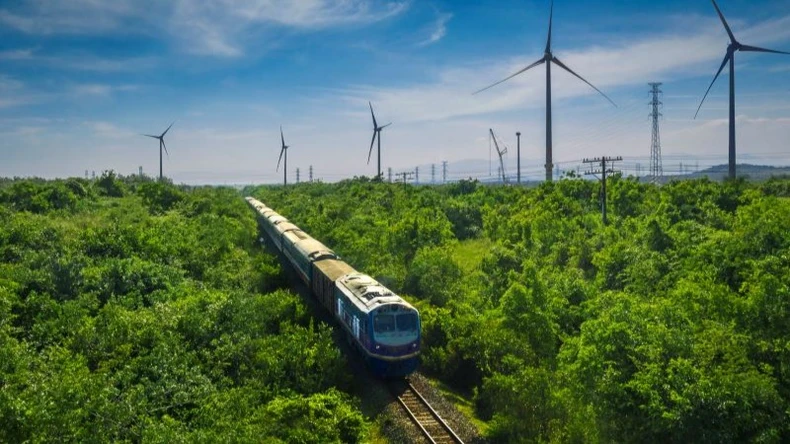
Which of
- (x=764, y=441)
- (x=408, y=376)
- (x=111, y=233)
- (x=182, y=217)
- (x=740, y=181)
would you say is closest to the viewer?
(x=764, y=441)

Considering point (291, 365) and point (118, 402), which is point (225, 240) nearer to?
point (291, 365)

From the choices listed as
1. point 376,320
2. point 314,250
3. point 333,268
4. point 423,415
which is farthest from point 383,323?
point 314,250

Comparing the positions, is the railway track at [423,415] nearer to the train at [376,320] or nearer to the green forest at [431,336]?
the train at [376,320]

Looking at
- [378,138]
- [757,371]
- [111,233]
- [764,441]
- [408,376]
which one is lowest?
[408,376]

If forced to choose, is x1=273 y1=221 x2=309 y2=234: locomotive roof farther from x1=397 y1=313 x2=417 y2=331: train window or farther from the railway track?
the railway track

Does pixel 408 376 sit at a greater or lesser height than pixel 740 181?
lesser

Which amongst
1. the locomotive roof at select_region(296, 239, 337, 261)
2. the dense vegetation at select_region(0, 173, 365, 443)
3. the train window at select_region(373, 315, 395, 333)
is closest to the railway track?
the dense vegetation at select_region(0, 173, 365, 443)

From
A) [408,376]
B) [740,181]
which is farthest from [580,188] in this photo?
[408,376]

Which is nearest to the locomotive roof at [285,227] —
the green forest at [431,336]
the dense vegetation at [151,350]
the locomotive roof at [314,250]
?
the locomotive roof at [314,250]
